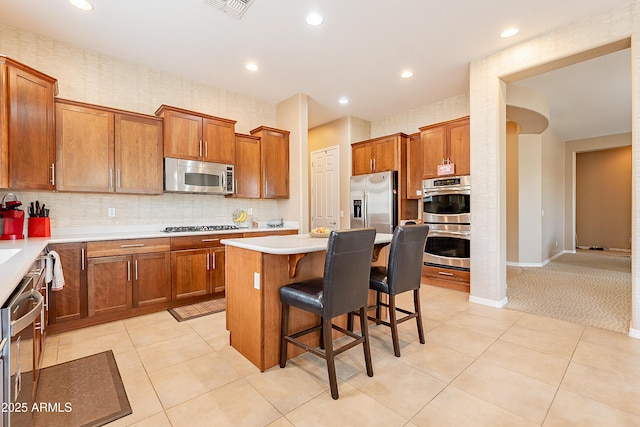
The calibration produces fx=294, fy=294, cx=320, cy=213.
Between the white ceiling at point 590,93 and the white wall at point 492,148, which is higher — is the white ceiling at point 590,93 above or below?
above

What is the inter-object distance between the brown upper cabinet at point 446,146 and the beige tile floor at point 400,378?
220 cm

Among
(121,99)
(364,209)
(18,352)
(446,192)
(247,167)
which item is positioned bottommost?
(18,352)

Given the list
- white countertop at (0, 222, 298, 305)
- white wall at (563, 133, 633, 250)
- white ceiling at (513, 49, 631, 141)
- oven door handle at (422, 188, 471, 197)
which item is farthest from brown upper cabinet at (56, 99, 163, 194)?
white wall at (563, 133, 633, 250)

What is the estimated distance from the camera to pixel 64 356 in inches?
90.9

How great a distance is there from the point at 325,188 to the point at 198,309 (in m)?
3.56

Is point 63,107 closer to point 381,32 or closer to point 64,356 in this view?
point 64,356

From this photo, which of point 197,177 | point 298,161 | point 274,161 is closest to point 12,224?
point 197,177

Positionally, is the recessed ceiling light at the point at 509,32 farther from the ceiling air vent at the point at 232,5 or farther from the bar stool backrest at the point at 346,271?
the bar stool backrest at the point at 346,271

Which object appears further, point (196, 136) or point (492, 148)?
point (196, 136)

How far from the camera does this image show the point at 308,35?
3135 millimetres

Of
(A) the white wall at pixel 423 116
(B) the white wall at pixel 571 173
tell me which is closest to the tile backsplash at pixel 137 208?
(A) the white wall at pixel 423 116

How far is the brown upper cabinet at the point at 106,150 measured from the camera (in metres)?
3.02

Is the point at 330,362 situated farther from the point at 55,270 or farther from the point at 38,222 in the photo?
the point at 38,222

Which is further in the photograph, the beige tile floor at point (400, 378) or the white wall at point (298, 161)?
the white wall at point (298, 161)
